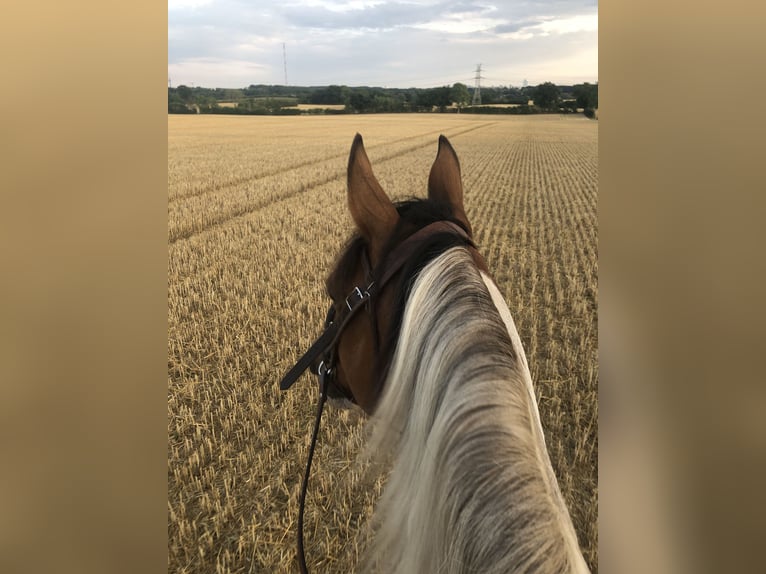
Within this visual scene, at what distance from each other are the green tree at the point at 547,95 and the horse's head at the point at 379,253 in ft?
1.24

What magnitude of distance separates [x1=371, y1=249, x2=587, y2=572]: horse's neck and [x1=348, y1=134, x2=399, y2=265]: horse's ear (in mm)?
141

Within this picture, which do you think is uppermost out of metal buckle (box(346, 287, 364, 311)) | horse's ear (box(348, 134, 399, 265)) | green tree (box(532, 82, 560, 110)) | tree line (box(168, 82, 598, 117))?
tree line (box(168, 82, 598, 117))

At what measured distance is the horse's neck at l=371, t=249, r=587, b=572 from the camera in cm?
45

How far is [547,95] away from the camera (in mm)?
1156

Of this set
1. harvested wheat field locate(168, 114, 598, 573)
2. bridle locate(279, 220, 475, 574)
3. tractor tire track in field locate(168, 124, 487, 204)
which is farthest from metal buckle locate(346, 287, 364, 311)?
tractor tire track in field locate(168, 124, 487, 204)
